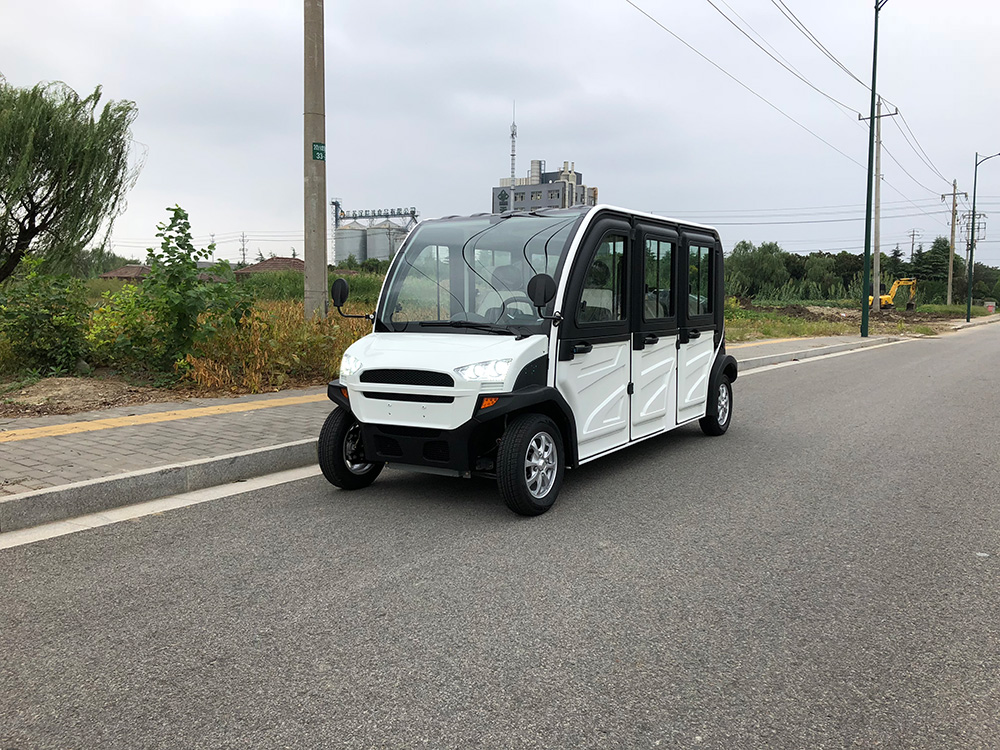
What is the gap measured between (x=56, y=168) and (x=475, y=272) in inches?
539

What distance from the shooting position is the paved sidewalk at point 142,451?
519 centimetres

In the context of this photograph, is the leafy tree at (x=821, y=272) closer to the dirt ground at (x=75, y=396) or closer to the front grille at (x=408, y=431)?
the dirt ground at (x=75, y=396)

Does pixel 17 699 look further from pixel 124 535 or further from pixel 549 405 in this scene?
pixel 549 405

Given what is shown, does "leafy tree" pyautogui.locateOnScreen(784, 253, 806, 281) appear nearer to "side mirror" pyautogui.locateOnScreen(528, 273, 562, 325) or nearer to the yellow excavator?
the yellow excavator

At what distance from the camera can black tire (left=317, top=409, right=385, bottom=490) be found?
224 inches

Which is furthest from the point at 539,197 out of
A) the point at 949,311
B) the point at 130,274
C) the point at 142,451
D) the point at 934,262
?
the point at 934,262

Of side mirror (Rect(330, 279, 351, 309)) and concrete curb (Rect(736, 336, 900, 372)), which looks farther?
concrete curb (Rect(736, 336, 900, 372))

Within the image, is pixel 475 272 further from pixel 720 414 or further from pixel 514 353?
pixel 720 414

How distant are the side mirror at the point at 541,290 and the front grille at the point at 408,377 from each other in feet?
2.50

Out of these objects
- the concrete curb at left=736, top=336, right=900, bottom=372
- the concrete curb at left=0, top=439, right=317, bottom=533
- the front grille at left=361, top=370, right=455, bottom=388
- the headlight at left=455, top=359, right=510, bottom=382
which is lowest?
the concrete curb at left=0, top=439, right=317, bottom=533

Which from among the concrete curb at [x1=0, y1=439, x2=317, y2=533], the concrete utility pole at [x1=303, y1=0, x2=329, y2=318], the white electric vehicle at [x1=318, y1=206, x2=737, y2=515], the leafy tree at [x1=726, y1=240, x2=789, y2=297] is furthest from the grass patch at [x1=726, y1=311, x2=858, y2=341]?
the leafy tree at [x1=726, y1=240, x2=789, y2=297]

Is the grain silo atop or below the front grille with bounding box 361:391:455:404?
atop

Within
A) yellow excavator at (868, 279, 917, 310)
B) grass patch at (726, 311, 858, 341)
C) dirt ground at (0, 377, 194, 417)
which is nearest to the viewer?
dirt ground at (0, 377, 194, 417)

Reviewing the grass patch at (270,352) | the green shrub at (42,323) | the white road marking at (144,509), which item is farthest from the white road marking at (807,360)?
the green shrub at (42,323)
